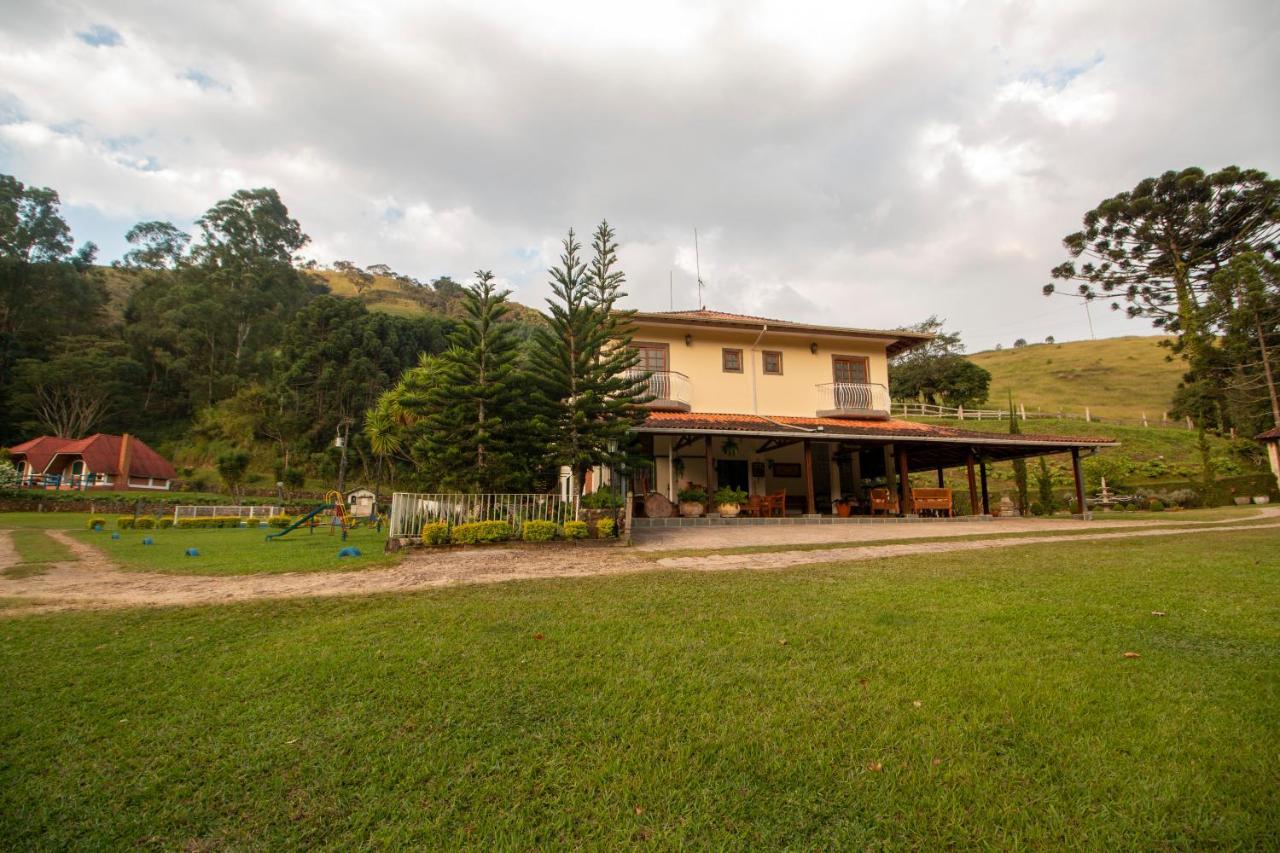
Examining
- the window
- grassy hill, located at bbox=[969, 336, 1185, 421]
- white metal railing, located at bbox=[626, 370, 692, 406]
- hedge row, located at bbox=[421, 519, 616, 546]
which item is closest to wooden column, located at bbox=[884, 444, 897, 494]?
white metal railing, located at bbox=[626, 370, 692, 406]

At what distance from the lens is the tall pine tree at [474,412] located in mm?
10664

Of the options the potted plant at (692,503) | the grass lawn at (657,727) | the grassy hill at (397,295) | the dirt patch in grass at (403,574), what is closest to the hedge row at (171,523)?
the dirt patch in grass at (403,574)

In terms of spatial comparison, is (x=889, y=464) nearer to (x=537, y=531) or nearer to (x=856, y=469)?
(x=856, y=469)

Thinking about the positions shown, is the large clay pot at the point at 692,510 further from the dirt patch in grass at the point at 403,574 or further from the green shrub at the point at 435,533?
the green shrub at the point at 435,533

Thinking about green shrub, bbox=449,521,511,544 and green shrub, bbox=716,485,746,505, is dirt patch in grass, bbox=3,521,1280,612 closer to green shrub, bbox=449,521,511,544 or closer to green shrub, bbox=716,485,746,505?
green shrub, bbox=449,521,511,544

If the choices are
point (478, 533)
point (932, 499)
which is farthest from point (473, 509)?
point (932, 499)

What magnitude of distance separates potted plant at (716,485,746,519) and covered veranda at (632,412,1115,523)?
319 millimetres

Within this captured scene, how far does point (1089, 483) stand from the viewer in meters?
26.5

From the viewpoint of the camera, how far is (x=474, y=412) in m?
10.9

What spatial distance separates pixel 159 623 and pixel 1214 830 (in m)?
6.66

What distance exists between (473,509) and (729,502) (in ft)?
22.1

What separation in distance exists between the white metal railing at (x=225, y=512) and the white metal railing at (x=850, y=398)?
72.5ft

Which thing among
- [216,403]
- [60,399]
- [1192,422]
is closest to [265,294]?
[216,403]

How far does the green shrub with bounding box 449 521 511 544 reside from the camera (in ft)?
31.7
